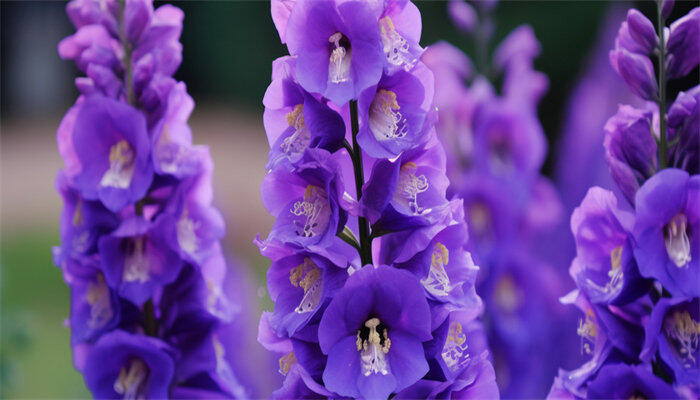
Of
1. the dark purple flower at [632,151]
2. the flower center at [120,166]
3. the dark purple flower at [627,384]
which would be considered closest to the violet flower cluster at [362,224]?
the dark purple flower at [627,384]

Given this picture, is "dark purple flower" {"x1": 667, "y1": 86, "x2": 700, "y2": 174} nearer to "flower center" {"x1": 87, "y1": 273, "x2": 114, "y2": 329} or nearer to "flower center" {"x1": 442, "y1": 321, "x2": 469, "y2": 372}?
"flower center" {"x1": 442, "y1": 321, "x2": 469, "y2": 372}

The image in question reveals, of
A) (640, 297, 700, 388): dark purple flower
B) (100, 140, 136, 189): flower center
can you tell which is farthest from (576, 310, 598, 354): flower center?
(100, 140, 136, 189): flower center

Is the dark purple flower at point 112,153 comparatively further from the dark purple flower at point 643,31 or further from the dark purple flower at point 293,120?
the dark purple flower at point 643,31

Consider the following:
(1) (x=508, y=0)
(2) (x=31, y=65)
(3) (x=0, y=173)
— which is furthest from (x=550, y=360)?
(2) (x=31, y=65)

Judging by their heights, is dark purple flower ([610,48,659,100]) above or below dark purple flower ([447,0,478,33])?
above

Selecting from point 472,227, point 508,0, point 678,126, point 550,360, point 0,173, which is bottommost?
point 0,173

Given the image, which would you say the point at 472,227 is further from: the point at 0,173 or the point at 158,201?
the point at 0,173

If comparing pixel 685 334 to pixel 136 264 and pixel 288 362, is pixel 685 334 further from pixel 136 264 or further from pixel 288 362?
pixel 136 264

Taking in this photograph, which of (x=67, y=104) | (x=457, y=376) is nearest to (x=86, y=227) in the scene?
(x=457, y=376)
